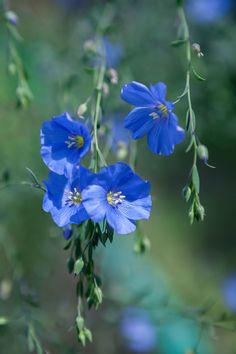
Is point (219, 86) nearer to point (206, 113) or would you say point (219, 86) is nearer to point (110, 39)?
point (206, 113)

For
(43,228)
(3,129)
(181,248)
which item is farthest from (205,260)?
(3,129)

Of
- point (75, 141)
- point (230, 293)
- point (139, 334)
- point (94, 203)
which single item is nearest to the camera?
point (94, 203)

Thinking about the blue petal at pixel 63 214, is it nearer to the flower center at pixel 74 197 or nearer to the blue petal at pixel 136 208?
the flower center at pixel 74 197

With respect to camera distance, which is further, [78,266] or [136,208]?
[136,208]

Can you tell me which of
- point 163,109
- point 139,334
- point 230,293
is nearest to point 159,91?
point 163,109

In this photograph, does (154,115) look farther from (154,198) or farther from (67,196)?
(154,198)

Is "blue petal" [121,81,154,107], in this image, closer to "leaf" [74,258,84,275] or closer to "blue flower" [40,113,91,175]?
"blue flower" [40,113,91,175]
